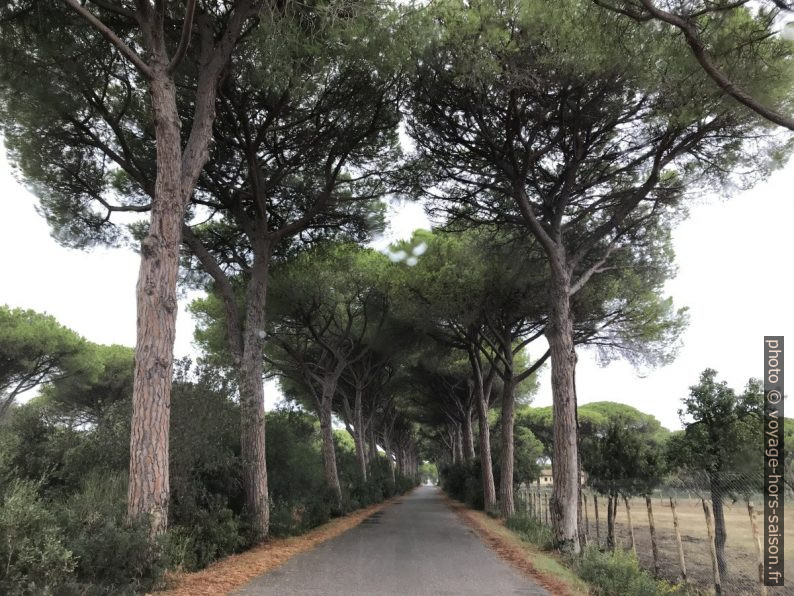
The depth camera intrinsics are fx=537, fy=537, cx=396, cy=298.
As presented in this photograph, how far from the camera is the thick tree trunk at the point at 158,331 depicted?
6137 mm

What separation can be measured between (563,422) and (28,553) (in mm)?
8307

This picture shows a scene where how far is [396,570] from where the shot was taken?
7520mm

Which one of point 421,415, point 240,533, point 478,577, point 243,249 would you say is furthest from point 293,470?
point 421,415

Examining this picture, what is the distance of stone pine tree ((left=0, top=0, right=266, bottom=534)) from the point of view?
251 inches

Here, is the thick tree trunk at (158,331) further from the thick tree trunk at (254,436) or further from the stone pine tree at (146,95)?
the thick tree trunk at (254,436)

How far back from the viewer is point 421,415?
42.7 metres

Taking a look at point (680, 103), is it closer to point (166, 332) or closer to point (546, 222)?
point (546, 222)

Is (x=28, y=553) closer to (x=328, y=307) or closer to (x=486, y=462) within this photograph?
(x=328, y=307)

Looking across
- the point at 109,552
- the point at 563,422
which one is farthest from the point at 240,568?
the point at 563,422

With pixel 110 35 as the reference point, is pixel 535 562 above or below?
below

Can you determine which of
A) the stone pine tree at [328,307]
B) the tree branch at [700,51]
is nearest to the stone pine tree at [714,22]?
the tree branch at [700,51]

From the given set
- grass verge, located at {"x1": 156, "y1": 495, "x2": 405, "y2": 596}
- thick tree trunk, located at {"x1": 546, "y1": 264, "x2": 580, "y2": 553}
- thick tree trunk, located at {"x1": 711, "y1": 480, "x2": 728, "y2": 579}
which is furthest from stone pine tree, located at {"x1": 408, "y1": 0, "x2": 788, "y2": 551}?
grass verge, located at {"x1": 156, "y1": 495, "x2": 405, "y2": 596}

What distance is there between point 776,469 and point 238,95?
12061 millimetres

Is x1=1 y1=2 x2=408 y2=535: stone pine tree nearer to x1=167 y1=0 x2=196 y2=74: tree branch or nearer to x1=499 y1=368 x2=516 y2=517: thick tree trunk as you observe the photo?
x1=167 y1=0 x2=196 y2=74: tree branch
